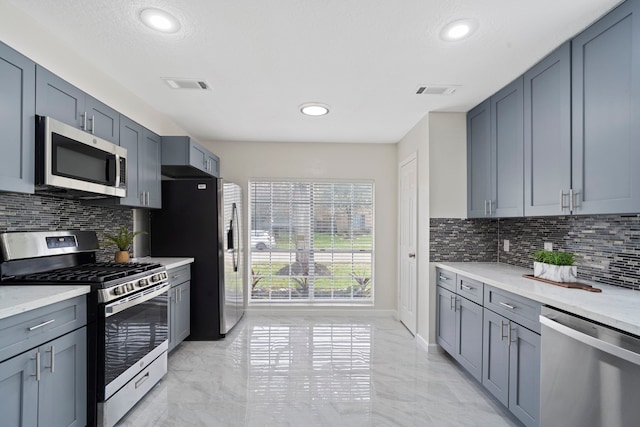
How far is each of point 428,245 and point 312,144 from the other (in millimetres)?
2168

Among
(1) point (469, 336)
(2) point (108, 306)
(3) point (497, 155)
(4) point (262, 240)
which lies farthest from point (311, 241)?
(2) point (108, 306)

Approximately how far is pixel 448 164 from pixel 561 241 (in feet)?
3.94

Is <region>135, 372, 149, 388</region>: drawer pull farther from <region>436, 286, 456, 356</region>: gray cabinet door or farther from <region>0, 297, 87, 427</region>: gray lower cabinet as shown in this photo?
<region>436, 286, 456, 356</region>: gray cabinet door

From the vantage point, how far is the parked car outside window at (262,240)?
454cm

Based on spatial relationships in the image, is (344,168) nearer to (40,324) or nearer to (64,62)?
(64,62)

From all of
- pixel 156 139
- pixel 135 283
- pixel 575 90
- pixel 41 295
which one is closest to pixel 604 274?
pixel 575 90

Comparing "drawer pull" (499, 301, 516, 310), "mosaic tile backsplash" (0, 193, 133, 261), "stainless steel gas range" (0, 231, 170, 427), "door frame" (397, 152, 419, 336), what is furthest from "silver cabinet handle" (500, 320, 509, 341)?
"mosaic tile backsplash" (0, 193, 133, 261)

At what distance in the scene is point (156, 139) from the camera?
3.17 m

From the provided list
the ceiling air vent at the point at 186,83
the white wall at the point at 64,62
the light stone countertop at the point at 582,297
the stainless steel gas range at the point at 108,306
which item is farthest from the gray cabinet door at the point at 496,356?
the white wall at the point at 64,62

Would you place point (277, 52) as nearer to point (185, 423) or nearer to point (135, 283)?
point (135, 283)

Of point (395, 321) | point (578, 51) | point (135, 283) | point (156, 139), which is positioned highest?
point (578, 51)

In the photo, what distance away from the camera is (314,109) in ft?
10.4

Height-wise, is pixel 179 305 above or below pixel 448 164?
below

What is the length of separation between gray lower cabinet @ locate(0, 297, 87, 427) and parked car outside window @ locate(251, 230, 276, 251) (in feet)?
9.03
